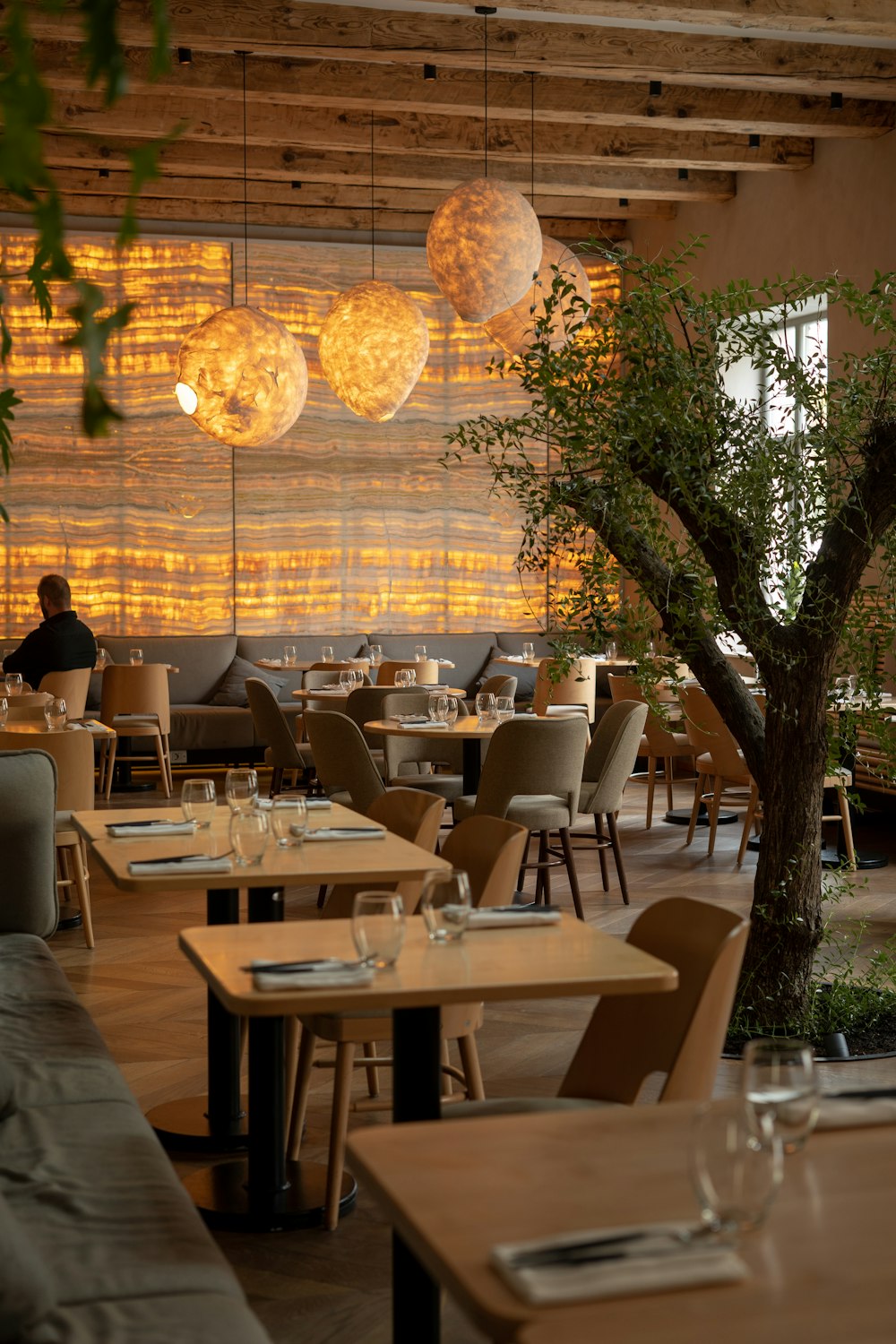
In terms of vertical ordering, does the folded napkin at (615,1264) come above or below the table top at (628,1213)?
above

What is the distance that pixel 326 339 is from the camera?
26.6 feet

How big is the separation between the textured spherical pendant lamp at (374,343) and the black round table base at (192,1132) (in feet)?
15.3

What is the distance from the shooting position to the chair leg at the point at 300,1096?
148 inches

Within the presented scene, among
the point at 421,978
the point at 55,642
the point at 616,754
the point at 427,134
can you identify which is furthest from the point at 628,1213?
the point at 427,134

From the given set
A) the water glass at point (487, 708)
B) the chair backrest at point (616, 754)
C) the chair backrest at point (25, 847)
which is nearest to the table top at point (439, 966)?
the chair backrest at point (25, 847)

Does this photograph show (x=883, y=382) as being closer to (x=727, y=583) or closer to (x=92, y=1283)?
(x=727, y=583)

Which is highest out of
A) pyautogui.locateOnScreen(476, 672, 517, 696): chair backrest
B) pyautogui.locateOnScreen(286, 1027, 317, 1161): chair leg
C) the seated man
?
the seated man

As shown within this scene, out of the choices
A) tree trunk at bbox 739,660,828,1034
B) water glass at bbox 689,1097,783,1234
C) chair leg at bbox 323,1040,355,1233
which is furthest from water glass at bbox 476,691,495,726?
water glass at bbox 689,1097,783,1234

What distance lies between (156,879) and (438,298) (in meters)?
10.9

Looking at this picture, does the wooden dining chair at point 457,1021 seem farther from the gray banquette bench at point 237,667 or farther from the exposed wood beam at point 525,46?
the gray banquette bench at point 237,667

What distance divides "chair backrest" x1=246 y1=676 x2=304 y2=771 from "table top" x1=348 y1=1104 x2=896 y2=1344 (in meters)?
6.62

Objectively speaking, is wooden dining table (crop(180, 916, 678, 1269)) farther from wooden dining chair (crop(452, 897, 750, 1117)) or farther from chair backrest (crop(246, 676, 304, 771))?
chair backrest (crop(246, 676, 304, 771))

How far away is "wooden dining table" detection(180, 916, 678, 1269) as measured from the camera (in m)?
2.29

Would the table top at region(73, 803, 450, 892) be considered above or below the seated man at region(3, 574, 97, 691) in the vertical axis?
below
